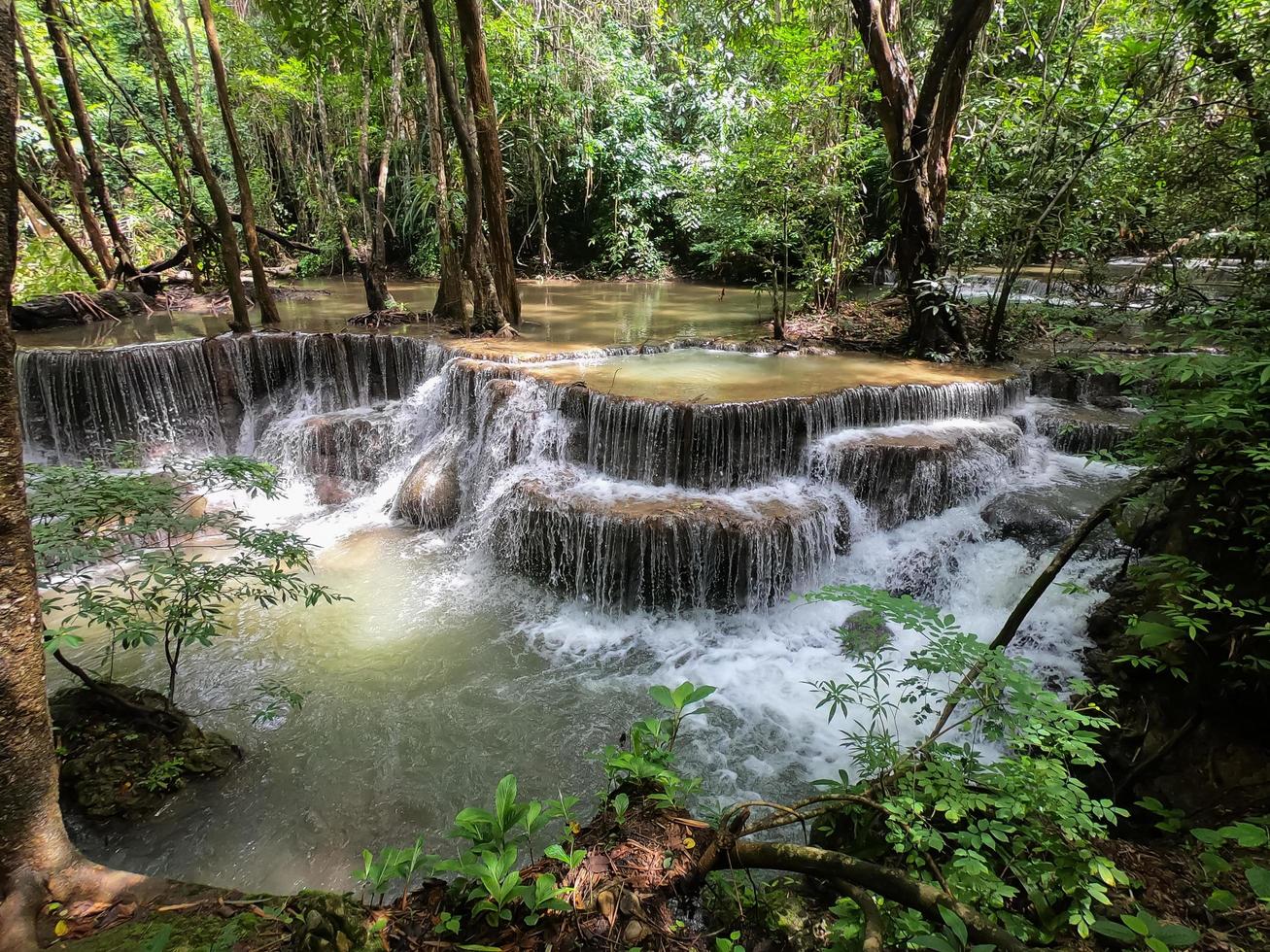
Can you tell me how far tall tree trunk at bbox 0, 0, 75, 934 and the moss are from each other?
0.26 meters

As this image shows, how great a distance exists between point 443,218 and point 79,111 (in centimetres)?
697

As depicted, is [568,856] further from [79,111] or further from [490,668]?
[79,111]

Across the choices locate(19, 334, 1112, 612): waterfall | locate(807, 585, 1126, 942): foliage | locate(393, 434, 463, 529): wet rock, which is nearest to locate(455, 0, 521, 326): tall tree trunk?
locate(19, 334, 1112, 612): waterfall

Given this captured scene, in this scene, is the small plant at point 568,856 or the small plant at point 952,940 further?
the small plant at point 568,856

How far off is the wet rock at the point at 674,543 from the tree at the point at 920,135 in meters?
3.93

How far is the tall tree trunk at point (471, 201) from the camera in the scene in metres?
8.00

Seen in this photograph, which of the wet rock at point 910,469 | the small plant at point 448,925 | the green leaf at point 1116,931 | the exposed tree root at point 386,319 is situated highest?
the exposed tree root at point 386,319

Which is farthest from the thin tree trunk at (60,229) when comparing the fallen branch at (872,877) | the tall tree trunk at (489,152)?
the fallen branch at (872,877)

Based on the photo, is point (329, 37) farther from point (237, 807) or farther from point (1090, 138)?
point (1090, 138)

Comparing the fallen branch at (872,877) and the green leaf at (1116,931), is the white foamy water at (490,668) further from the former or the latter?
the green leaf at (1116,931)

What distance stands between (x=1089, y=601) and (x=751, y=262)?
46.6 feet

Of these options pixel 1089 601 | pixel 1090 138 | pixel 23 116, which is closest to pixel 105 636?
pixel 1089 601

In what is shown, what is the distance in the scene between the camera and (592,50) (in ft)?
47.6

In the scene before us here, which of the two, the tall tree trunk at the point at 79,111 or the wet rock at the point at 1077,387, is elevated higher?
the tall tree trunk at the point at 79,111
